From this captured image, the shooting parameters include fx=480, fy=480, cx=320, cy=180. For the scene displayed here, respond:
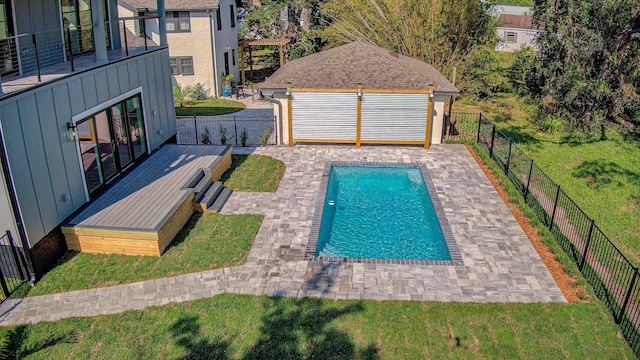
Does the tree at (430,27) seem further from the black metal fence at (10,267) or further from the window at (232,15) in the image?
the black metal fence at (10,267)

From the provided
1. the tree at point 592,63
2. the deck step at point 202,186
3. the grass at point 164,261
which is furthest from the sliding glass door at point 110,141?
the tree at point 592,63

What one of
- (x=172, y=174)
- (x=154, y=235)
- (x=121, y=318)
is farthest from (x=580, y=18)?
(x=121, y=318)

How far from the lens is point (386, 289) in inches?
391

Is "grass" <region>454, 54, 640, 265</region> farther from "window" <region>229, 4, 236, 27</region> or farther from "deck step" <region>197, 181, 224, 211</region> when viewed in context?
"window" <region>229, 4, 236, 27</region>

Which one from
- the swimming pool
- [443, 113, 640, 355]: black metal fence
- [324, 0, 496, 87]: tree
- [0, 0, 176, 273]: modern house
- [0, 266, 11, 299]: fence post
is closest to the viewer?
[443, 113, 640, 355]: black metal fence

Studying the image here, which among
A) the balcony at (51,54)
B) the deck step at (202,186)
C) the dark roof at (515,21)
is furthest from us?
the dark roof at (515,21)

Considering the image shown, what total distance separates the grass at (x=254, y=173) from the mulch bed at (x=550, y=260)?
23.0 ft

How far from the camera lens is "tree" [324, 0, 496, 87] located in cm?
2581

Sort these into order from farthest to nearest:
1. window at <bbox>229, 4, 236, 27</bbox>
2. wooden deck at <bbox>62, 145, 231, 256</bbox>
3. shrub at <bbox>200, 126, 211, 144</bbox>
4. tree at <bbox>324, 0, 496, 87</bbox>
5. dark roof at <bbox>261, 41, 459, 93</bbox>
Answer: window at <bbox>229, 4, 236, 27</bbox>, tree at <bbox>324, 0, 496, 87</bbox>, shrub at <bbox>200, 126, 211, 144</bbox>, dark roof at <bbox>261, 41, 459, 93</bbox>, wooden deck at <bbox>62, 145, 231, 256</bbox>

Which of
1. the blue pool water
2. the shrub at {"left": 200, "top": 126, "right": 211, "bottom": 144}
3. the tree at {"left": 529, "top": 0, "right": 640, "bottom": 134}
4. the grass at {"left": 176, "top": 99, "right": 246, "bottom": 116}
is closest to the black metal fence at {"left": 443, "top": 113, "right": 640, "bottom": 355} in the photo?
the blue pool water

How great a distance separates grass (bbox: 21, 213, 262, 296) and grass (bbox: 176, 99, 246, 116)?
12859 mm

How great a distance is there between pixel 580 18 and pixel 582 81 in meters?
2.66

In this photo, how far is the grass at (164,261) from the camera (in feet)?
33.1

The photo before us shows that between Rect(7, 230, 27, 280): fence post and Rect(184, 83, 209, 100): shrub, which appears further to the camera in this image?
Rect(184, 83, 209, 100): shrub
